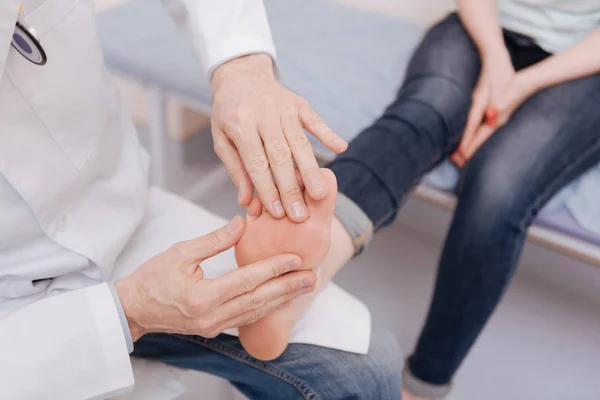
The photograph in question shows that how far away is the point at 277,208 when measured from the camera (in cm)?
64

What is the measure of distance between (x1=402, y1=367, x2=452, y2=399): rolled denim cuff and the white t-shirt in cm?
71

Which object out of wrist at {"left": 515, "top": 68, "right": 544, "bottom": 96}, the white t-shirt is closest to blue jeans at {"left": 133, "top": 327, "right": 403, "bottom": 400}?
wrist at {"left": 515, "top": 68, "right": 544, "bottom": 96}

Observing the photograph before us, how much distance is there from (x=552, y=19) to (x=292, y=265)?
811 mm

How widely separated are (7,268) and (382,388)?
0.49 metres

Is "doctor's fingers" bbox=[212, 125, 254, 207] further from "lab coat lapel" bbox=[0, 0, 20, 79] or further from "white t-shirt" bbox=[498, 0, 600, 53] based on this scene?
"white t-shirt" bbox=[498, 0, 600, 53]

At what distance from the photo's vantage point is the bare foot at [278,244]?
636 millimetres

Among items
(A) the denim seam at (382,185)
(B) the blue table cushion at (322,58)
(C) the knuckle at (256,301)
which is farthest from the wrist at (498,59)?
(C) the knuckle at (256,301)

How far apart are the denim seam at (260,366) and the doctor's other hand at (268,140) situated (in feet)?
0.63

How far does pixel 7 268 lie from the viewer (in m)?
0.64

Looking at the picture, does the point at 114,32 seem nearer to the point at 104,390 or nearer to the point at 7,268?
the point at 7,268

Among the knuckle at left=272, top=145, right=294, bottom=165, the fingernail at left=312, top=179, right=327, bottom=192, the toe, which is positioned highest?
the knuckle at left=272, top=145, right=294, bottom=165

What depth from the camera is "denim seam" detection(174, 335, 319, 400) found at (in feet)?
2.28

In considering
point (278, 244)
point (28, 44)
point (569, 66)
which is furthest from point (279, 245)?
point (569, 66)

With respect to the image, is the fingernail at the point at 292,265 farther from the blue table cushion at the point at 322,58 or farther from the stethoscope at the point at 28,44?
the blue table cushion at the point at 322,58
